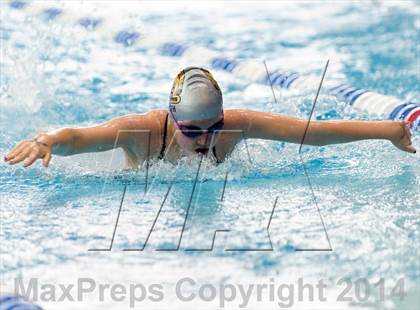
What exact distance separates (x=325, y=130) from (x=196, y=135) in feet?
1.95

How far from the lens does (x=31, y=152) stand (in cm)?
289

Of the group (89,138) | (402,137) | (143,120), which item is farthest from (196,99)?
(402,137)

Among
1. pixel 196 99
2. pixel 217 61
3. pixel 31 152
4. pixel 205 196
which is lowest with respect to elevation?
pixel 217 61

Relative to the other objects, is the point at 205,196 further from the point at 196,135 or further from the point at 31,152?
the point at 31,152

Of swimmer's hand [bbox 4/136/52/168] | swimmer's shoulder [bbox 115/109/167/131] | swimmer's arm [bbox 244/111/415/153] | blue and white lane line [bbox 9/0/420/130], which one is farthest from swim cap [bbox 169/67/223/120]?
blue and white lane line [bbox 9/0/420/130]

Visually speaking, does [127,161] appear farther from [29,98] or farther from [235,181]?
[29,98]

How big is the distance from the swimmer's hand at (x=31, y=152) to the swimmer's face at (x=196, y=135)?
571 millimetres

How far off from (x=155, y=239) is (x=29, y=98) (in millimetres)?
2411

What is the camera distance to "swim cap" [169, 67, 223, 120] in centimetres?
315

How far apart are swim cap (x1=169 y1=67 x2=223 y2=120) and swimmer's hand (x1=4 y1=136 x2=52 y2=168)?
56cm

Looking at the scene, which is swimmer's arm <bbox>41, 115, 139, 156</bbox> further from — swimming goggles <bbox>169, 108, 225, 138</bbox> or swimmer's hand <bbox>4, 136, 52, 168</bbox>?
swimming goggles <bbox>169, 108, 225, 138</bbox>

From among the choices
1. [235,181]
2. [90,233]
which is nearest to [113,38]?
[235,181]

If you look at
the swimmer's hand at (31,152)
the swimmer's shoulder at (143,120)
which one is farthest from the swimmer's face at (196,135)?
the swimmer's hand at (31,152)

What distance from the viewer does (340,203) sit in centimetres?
326
